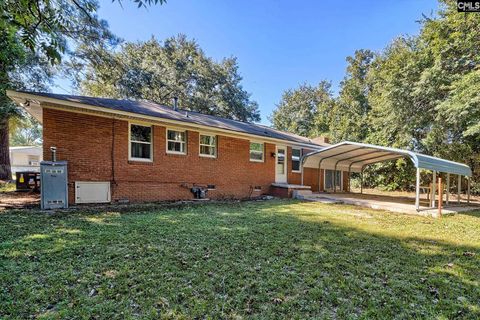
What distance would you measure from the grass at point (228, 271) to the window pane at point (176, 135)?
15.3ft

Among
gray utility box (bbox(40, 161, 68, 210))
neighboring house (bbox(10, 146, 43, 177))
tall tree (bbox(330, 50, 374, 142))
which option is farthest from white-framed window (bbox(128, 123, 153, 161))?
neighboring house (bbox(10, 146, 43, 177))

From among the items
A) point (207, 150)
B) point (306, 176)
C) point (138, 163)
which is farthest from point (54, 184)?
point (306, 176)

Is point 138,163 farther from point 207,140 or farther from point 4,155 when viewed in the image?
point 4,155

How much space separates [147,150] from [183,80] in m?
18.5

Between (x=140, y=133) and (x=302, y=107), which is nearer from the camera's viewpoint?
(x=140, y=133)

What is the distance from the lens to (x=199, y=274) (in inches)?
126

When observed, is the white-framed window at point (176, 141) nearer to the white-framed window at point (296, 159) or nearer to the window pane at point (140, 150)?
the window pane at point (140, 150)

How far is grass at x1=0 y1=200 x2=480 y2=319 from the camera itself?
2506mm

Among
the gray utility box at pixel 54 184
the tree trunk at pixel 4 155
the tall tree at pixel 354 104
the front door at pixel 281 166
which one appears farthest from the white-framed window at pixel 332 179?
the tree trunk at pixel 4 155

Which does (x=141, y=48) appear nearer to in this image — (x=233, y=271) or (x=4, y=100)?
(x=4, y=100)

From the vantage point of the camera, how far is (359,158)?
15328 mm

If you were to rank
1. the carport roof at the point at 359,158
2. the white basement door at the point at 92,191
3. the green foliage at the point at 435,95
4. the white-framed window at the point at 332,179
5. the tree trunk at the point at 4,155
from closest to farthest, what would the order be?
the white basement door at the point at 92,191
the carport roof at the point at 359,158
the green foliage at the point at 435,95
the tree trunk at the point at 4,155
the white-framed window at the point at 332,179

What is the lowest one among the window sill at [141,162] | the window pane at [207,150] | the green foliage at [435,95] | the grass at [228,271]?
the grass at [228,271]

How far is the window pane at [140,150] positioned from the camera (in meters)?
8.99
